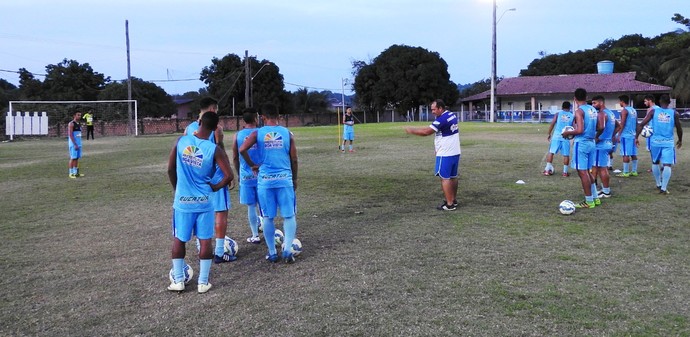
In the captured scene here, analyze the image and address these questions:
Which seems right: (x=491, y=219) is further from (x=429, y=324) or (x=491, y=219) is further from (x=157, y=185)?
(x=157, y=185)

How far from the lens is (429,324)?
464 cm

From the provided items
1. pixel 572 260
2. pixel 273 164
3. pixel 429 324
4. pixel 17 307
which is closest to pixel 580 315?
pixel 429 324

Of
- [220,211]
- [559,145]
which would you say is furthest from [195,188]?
[559,145]

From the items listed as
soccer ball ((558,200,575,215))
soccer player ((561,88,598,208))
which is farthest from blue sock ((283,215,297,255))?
soccer player ((561,88,598,208))

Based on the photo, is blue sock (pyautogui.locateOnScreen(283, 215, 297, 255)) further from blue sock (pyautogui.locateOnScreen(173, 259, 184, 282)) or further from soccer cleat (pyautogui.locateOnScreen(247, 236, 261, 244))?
blue sock (pyautogui.locateOnScreen(173, 259, 184, 282))

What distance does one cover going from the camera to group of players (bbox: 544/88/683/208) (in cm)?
939

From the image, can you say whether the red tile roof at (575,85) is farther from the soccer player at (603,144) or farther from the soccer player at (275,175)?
the soccer player at (275,175)

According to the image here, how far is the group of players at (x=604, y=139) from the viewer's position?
9.39m

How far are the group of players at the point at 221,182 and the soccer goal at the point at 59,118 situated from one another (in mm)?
29673

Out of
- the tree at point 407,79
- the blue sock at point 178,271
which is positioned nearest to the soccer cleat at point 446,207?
the blue sock at point 178,271

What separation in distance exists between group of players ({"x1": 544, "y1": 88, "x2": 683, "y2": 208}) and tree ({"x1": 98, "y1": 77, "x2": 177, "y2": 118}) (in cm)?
5757

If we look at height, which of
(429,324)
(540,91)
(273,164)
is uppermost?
(540,91)

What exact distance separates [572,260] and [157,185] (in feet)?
33.3

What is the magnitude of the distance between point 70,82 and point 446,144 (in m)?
67.6
